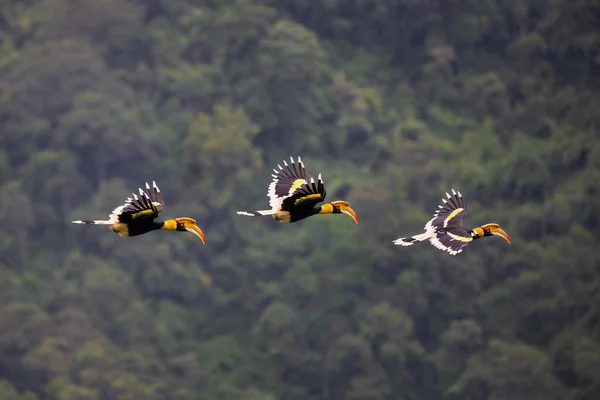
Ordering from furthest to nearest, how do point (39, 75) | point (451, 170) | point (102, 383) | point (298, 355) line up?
point (39, 75) < point (451, 170) < point (298, 355) < point (102, 383)

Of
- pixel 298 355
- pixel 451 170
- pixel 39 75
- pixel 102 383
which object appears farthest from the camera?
pixel 39 75

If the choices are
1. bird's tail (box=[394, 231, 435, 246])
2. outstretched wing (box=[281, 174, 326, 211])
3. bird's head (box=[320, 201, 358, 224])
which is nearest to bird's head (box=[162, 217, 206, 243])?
outstretched wing (box=[281, 174, 326, 211])

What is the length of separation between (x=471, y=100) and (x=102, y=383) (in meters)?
22.9

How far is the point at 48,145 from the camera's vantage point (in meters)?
64.0

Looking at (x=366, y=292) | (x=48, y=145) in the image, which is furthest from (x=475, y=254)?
(x=48, y=145)

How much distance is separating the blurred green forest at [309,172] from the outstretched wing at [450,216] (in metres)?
30.6

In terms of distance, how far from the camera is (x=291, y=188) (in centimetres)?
2059

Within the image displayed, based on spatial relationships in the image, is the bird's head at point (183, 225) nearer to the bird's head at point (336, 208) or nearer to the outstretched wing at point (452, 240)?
the bird's head at point (336, 208)

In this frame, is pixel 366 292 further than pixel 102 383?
Yes


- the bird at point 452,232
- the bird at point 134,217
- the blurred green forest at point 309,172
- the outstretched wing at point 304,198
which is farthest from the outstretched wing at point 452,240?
the blurred green forest at point 309,172

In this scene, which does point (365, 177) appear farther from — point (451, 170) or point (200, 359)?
point (200, 359)

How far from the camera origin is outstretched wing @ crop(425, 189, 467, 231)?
2147cm

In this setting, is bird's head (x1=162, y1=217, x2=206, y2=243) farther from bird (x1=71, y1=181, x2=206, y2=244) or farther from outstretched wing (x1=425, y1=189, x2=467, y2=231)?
outstretched wing (x1=425, y1=189, x2=467, y2=231)

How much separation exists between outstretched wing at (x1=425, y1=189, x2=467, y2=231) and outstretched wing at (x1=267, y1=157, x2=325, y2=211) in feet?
6.61
